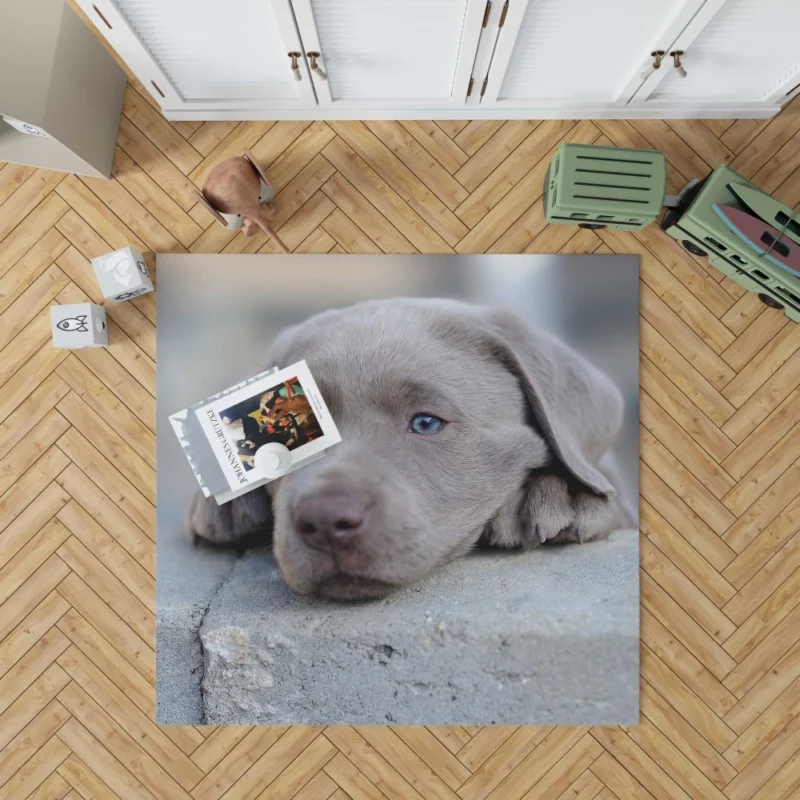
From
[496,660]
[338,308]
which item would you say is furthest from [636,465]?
[338,308]

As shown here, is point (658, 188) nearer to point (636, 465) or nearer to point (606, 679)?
point (636, 465)

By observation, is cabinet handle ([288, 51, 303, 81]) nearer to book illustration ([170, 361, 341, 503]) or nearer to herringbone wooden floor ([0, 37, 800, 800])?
herringbone wooden floor ([0, 37, 800, 800])

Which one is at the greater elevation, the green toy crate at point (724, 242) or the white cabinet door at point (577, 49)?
the white cabinet door at point (577, 49)

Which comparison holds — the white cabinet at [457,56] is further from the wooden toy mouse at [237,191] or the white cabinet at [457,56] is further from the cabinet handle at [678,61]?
the wooden toy mouse at [237,191]

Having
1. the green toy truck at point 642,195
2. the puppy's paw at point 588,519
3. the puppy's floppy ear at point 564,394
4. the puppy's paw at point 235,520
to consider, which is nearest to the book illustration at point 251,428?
the puppy's paw at point 235,520

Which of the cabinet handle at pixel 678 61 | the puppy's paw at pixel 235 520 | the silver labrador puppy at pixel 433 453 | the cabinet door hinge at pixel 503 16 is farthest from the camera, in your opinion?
the puppy's paw at pixel 235 520

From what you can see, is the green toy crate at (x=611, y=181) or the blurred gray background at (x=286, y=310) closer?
the green toy crate at (x=611, y=181)

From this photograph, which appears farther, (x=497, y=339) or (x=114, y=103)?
(x=114, y=103)
